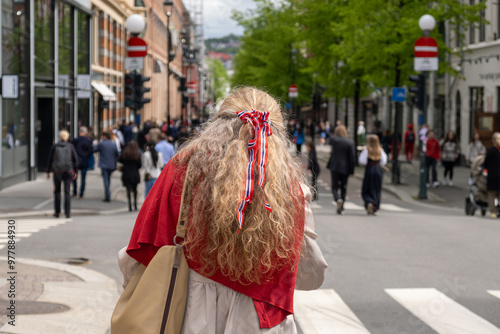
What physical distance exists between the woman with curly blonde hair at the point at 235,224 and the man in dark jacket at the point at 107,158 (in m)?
16.0

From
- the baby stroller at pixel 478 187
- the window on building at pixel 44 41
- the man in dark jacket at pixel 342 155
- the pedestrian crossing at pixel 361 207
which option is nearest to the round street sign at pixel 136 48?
the window on building at pixel 44 41

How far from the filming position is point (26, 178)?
22.7 metres

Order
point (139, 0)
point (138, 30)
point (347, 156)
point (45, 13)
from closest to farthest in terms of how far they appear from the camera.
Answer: point (347, 156)
point (138, 30)
point (45, 13)
point (139, 0)

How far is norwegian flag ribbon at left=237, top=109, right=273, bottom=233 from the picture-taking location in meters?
2.90

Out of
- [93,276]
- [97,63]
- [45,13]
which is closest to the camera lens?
[93,276]

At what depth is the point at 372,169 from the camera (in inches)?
596

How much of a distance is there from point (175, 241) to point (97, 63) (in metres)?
36.3

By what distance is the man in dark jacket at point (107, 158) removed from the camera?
741 inches

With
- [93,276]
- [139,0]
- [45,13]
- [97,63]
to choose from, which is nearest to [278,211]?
[93,276]

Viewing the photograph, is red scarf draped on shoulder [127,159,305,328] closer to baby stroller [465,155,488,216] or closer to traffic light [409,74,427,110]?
baby stroller [465,155,488,216]

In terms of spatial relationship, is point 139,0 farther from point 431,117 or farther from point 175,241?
point 175,241

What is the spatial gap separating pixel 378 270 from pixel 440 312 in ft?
6.47

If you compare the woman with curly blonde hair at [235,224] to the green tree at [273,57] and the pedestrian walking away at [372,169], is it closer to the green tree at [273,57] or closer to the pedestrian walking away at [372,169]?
the pedestrian walking away at [372,169]

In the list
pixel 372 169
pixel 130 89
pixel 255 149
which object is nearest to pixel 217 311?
pixel 255 149
